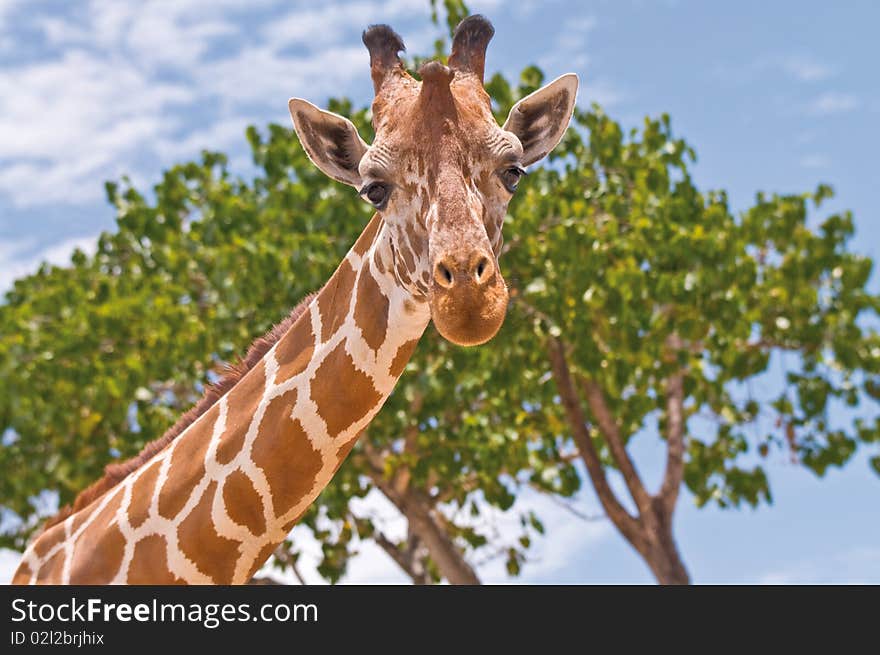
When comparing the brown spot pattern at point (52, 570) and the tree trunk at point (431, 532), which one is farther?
the tree trunk at point (431, 532)

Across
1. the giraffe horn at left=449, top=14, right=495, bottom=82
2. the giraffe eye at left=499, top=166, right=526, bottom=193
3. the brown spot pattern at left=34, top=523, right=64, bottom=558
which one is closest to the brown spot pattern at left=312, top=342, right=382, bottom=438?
the giraffe eye at left=499, top=166, right=526, bottom=193

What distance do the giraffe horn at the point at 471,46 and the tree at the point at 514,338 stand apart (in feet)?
25.7

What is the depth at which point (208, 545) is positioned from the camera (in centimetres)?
538

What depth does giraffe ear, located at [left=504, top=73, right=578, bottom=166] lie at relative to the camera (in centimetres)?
518

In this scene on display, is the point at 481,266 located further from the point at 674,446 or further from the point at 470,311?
the point at 674,446

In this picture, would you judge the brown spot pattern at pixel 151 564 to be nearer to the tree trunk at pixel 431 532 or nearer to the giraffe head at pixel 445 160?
the giraffe head at pixel 445 160

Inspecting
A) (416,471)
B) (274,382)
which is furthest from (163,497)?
(416,471)

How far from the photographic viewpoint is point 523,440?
14.5 m

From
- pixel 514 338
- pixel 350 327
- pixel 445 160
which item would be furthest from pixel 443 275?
pixel 514 338

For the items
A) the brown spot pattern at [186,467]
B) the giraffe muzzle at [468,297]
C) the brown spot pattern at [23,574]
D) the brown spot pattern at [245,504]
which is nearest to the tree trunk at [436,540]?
the brown spot pattern at [23,574]

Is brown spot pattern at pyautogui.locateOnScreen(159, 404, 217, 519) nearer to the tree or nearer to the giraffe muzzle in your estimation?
the giraffe muzzle

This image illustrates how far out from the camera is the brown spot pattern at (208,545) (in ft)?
17.6

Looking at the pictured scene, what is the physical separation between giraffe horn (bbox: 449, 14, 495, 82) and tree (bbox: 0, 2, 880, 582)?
784 centimetres

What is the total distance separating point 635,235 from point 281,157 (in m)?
4.96
